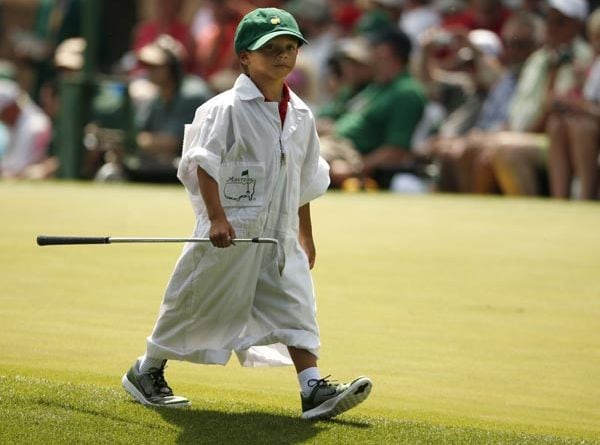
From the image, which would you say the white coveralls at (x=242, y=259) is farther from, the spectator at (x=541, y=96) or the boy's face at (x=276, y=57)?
the spectator at (x=541, y=96)

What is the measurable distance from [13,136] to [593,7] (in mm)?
6426

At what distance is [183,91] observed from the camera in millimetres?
14727

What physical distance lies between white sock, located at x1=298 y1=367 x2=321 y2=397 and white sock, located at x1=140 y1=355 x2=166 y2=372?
52 centimetres

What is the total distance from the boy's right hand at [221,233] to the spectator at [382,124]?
26.9 ft

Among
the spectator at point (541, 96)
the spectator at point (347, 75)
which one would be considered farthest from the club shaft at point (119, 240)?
the spectator at point (347, 75)

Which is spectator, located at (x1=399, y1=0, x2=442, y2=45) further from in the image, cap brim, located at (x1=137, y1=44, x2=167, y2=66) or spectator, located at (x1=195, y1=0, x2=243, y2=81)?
cap brim, located at (x1=137, y1=44, x2=167, y2=66)

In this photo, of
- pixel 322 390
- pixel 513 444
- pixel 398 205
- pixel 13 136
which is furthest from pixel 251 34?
pixel 13 136

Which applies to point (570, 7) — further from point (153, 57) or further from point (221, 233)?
point (221, 233)

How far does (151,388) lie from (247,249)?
60 cm

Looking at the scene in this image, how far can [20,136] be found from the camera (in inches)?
644

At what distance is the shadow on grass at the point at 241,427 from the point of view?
4.67m

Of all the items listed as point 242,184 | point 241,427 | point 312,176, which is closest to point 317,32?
point 312,176

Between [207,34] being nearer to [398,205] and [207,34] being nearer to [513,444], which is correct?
[398,205]

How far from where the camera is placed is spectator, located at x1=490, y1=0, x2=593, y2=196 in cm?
1252
